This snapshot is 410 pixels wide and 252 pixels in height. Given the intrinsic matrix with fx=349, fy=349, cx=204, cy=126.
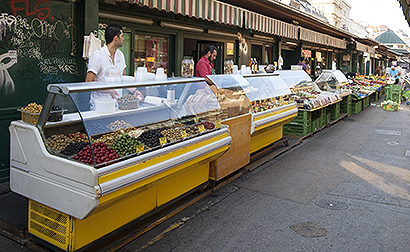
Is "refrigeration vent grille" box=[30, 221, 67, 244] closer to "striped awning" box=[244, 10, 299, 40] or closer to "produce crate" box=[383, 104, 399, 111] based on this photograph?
"striped awning" box=[244, 10, 299, 40]

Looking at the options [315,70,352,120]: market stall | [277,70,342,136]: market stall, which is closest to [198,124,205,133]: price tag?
[277,70,342,136]: market stall

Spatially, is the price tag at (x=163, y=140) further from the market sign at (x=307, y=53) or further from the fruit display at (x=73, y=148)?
the market sign at (x=307, y=53)

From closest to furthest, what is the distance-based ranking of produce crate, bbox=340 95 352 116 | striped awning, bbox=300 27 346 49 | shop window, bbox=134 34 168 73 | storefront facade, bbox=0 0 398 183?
storefront facade, bbox=0 0 398 183 < shop window, bbox=134 34 168 73 < produce crate, bbox=340 95 352 116 < striped awning, bbox=300 27 346 49

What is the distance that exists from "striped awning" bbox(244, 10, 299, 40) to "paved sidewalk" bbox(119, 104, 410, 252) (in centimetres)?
424

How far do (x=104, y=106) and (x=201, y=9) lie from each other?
14.5 ft

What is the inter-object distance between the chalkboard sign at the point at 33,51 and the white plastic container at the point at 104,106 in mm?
1931

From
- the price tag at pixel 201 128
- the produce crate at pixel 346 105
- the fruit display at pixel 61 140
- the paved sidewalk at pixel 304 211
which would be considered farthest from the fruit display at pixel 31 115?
the produce crate at pixel 346 105

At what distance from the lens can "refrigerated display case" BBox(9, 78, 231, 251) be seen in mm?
3029

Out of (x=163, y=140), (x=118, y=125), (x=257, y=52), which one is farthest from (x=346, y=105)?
(x=118, y=125)

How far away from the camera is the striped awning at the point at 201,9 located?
6.15 m

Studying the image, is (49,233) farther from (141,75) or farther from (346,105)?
(346,105)

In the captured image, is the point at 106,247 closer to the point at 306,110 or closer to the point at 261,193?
the point at 261,193

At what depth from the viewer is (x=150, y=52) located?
801 centimetres

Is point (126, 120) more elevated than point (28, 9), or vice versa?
point (28, 9)
